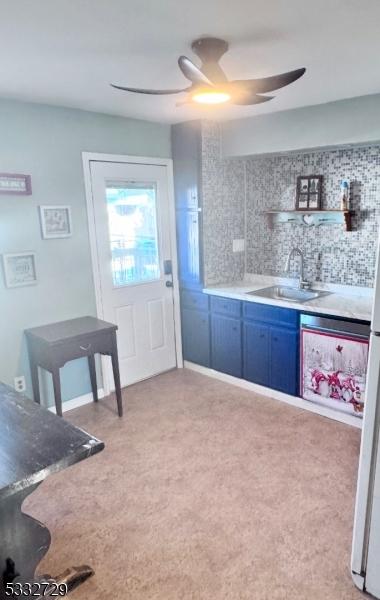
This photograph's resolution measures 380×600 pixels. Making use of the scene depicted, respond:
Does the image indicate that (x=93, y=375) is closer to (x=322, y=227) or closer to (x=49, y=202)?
(x=49, y=202)

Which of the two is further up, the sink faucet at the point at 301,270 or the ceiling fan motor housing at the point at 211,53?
the ceiling fan motor housing at the point at 211,53

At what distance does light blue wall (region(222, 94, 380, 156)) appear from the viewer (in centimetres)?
299

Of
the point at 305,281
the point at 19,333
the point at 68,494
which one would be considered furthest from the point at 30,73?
the point at 305,281

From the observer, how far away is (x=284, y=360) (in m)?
3.49

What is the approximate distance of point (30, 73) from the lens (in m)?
2.37

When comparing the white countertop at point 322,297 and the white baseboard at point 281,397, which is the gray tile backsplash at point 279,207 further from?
the white baseboard at point 281,397

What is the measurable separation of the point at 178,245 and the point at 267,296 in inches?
39.2

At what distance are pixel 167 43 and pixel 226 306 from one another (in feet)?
7.45

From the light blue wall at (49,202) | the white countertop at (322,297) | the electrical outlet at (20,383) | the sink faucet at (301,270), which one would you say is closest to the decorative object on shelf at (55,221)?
the light blue wall at (49,202)

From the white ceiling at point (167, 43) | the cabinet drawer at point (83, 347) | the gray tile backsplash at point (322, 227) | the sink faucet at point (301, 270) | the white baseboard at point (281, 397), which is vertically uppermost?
the white ceiling at point (167, 43)

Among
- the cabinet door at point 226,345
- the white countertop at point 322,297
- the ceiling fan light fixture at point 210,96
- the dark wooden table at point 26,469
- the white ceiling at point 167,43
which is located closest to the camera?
the dark wooden table at point 26,469

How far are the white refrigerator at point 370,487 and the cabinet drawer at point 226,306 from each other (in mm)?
2077

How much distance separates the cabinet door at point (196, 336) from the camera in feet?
13.4

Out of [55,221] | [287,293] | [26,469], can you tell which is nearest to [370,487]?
[26,469]
